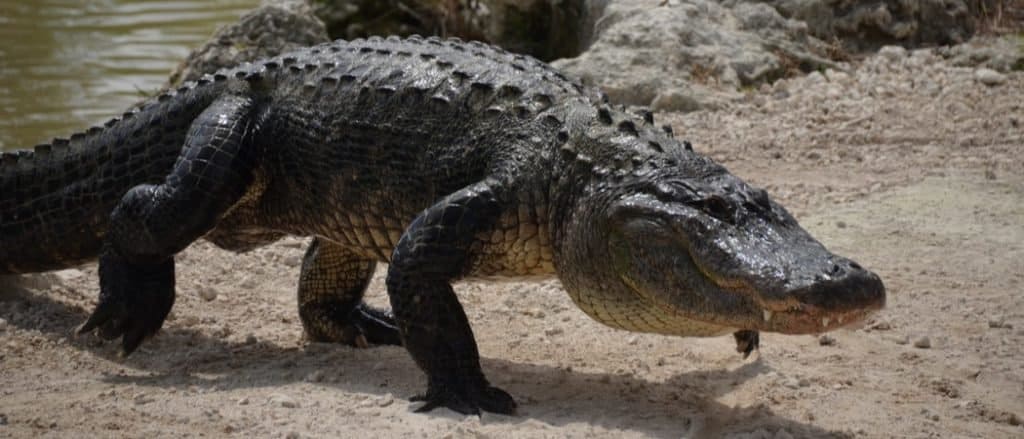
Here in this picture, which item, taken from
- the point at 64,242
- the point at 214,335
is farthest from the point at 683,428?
the point at 64,242

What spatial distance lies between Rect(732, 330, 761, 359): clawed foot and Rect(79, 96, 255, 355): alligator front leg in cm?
239

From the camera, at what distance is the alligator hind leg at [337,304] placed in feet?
21.5

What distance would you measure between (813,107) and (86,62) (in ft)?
26.8

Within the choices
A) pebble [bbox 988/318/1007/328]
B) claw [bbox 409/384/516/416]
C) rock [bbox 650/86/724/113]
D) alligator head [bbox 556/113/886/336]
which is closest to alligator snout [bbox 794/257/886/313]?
alligator head [bbox 556/113/886/336]

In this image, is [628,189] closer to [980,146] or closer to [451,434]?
[451,434]

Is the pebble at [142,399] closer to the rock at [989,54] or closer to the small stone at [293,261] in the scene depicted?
the small stone at [293,261]

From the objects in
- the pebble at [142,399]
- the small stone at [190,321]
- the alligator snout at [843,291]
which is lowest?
the pebble at [142,399]

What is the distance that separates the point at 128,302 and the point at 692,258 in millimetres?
2865

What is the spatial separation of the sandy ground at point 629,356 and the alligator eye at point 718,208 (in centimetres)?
82

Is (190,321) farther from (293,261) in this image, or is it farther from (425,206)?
(425,206)

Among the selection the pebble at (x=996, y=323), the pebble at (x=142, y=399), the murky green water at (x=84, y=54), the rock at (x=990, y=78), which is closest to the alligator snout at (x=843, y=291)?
the pebble at (x=996, y=323)

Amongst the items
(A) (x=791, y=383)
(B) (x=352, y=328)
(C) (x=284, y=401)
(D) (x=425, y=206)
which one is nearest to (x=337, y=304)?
(B) (x=352, y=328)

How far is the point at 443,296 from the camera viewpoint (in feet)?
17.2

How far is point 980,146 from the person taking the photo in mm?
9016
